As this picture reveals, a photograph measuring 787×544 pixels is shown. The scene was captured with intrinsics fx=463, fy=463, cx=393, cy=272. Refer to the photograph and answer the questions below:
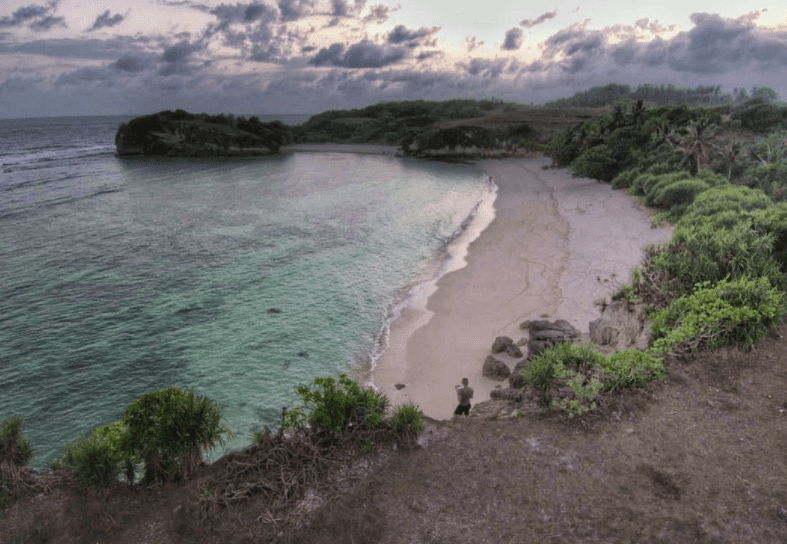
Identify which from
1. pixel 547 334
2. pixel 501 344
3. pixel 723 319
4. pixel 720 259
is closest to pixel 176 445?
pixel 501 344

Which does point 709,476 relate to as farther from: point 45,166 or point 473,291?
point 45,166

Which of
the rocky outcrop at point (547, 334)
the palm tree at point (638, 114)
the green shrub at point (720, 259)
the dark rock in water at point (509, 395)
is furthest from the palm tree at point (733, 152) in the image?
the dark rock in water at point (509, 395)

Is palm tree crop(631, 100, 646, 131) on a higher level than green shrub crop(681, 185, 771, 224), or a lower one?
higher

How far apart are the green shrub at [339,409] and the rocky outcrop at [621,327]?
1027 cm

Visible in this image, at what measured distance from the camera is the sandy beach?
64.2 ft

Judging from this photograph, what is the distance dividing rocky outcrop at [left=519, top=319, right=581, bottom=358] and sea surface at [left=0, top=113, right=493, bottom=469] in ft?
23.7

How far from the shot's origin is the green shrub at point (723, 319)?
1463 centimetres

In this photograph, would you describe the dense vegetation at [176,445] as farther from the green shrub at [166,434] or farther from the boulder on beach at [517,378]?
the boulder on beach at [517,378]

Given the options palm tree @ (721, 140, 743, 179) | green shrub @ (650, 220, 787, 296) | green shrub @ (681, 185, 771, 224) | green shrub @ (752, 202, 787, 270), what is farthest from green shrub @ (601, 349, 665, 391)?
palm tree @ (721, 140, 743, 179)

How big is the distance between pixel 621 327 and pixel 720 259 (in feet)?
15.1

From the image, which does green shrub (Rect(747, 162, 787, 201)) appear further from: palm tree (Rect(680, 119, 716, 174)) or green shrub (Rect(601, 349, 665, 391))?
green shrub (Rect(601, 349, 665, 391))

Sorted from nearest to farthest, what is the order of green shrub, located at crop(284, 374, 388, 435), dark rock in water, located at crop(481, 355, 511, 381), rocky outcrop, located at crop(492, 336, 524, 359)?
green shrub, located at crop(284, 374, 388, 435), dark rock in water, located at crop(481, 355, 511, 381), rocky outcrop, located at crop(492, 336, 524, 359)

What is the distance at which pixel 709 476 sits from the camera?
33.3ft

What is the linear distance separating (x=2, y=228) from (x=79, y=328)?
30.6 m
